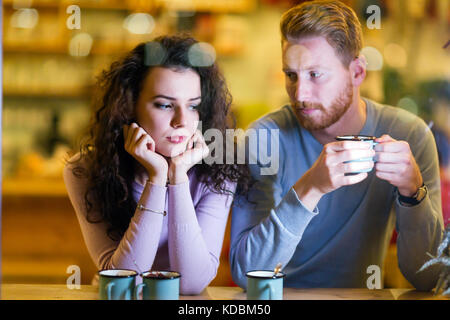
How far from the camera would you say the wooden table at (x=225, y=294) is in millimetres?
1207

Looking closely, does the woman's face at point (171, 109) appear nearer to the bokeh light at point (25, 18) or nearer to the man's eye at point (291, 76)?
the man's eye at point (291, 76)

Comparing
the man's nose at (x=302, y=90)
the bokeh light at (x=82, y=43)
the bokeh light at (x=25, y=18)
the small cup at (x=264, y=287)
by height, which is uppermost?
the bokeh light at (x=25, y=18)

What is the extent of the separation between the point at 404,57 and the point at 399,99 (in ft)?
0.40

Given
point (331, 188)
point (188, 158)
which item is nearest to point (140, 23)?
point (188, 158)

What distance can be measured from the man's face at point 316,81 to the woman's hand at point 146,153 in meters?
0.34

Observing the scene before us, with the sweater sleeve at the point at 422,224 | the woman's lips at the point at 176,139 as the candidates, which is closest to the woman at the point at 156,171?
the woman's lips at the point at 176,139

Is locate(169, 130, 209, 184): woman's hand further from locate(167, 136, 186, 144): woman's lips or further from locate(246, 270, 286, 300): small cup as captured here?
locate(246, 270, 286, 300): small cup

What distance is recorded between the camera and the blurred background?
140 cm

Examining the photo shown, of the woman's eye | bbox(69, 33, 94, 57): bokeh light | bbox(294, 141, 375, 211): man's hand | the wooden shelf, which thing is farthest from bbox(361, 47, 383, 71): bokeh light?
the wooden shelf

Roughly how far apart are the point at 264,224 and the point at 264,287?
0.22 meters

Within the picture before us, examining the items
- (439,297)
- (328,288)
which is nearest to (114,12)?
(328,288)
